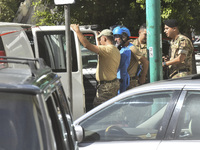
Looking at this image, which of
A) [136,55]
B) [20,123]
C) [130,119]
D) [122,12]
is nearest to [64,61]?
[136,55]

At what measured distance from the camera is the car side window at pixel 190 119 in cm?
374

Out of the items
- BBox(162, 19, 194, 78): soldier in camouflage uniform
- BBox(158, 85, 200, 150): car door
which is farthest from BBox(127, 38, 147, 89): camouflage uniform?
BBox(158, 85, 200, 150): car door

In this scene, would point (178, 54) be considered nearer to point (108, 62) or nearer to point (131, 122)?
point (108, 62)

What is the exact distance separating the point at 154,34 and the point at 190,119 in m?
2.74

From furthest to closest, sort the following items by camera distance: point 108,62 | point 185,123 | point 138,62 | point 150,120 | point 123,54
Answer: point 138,62
point 123,54
point 108,62
point 150,120
point 185,123

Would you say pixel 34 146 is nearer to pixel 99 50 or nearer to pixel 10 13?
pixel 99 50

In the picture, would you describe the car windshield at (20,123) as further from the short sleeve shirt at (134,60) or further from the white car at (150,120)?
the short sleeve shirt at (134,60)

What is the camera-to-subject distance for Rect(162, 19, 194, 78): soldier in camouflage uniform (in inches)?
282

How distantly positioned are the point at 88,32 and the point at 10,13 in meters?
13.2

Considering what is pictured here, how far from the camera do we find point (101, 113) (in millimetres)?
4227

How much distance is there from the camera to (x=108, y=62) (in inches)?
265

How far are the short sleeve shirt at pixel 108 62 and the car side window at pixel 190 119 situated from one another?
2884mm

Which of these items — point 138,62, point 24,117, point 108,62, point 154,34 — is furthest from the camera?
point 138,62

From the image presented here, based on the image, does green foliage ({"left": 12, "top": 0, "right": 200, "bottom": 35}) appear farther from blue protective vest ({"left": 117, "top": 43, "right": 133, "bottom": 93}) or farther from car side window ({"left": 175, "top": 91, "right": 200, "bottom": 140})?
car side window ({"left": 175, "top": 91, "right": 200, "bottom": 140})
